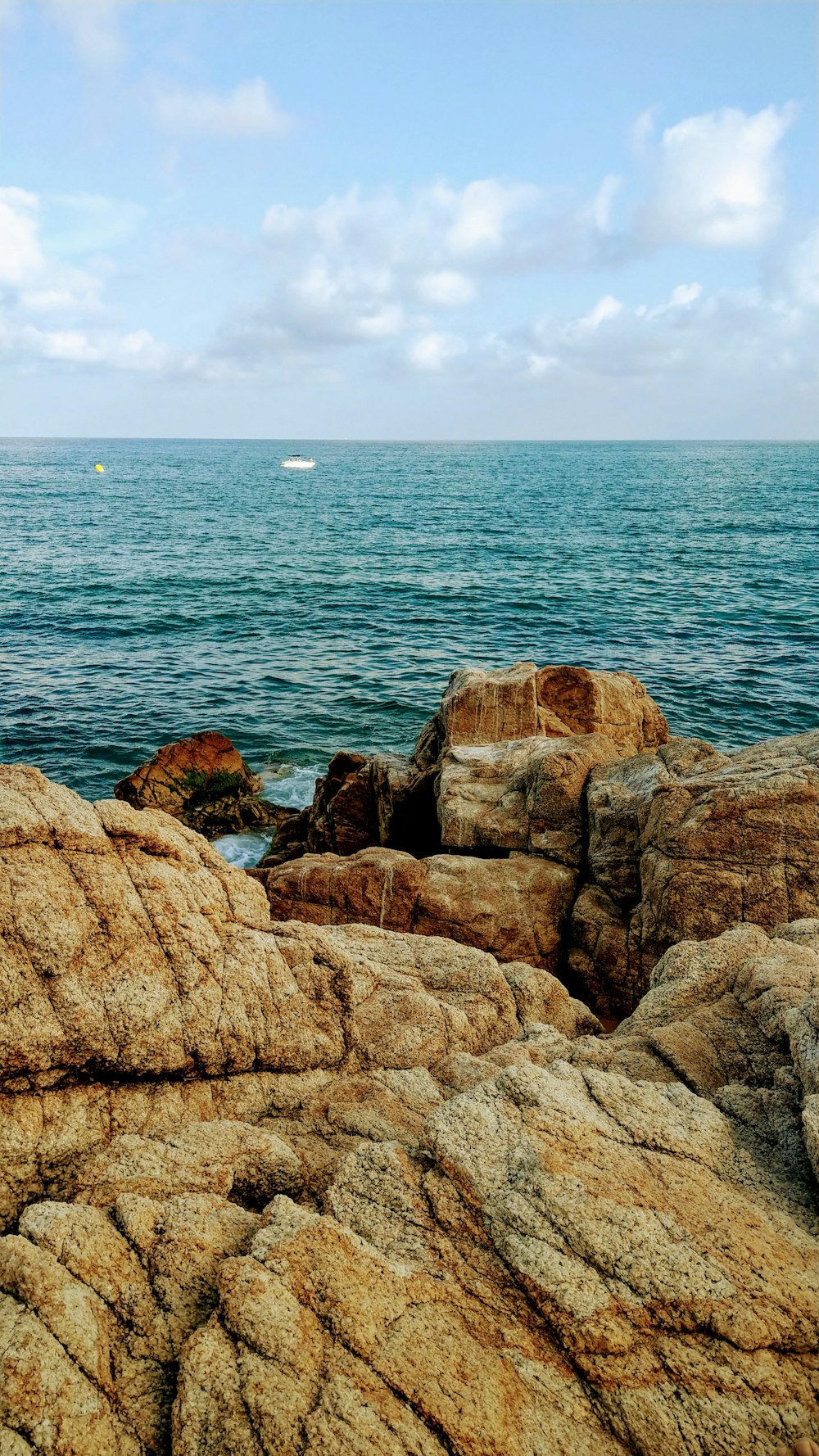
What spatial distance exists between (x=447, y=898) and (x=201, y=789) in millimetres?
12684

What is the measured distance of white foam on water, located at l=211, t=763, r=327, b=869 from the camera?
22641 mm

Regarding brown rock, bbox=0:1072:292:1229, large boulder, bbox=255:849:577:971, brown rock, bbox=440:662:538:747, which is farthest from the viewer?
brown rock, bbox=440:662:538:747

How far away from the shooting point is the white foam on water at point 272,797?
22.6 metres

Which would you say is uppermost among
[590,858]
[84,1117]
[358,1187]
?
[358,1187]

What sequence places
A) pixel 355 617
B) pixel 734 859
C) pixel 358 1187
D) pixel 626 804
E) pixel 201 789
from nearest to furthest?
1. pixel 358 1187
2. pixel 734 859
3. pixel 626 804
4. pixel 201 789
5. pixel 355 617

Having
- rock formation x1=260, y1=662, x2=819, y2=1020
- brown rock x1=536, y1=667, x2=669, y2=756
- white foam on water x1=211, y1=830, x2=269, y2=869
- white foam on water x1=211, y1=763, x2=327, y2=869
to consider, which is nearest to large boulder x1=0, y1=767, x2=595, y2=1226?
rock formation x1=260, y1=662, x2=819, y2=1020

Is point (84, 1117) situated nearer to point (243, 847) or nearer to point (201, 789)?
point (243, 847)

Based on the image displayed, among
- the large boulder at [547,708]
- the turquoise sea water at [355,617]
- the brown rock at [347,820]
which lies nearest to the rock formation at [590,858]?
the brown rock at [347,820]

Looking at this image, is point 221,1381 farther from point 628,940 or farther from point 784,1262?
point 628,940

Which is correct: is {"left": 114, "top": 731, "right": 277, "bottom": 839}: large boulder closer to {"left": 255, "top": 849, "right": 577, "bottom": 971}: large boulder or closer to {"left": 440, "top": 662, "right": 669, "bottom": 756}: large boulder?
{"left": 440, "top": 662, "right": 669, "bottom": 756}: large boulder

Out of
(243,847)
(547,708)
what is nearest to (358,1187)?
(547,708)

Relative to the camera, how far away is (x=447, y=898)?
45.8 ft

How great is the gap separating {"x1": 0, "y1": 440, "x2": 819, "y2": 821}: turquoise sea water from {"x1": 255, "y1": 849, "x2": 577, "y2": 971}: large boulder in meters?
13.6

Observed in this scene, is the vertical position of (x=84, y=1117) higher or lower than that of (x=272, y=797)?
higher
